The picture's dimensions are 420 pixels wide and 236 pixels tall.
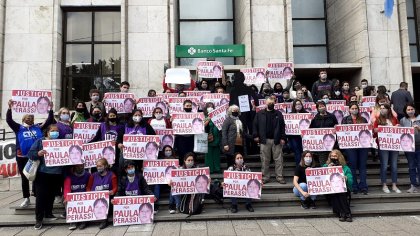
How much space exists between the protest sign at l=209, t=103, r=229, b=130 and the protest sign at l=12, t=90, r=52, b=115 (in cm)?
433

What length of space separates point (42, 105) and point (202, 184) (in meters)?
4.55

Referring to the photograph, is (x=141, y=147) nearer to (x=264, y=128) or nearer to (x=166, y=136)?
(x=166, y=136)

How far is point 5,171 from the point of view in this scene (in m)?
10.5

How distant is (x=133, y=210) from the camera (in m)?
6.87

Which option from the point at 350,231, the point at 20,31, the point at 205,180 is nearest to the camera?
the point at 350,231

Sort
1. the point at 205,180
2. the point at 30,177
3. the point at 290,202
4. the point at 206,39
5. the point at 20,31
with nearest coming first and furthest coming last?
the point at 30,177 → the point at 205,180 → the point at 290,202 → the point at 20,31 → the point at 206,39

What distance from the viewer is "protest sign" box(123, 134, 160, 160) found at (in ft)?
24.8

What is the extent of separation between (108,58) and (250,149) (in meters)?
8.62

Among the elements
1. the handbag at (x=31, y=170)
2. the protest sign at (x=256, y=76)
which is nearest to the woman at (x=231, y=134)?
the protest sign at (x=256, y=76)

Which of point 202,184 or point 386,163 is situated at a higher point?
point 386,163

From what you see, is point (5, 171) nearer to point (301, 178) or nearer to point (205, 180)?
point (205, 180)

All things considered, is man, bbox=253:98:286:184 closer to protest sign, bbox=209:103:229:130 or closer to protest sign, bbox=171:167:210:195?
protest sign, bbox=209:103:229:130

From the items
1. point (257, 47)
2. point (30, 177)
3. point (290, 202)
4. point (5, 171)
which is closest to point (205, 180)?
point (290, 202)

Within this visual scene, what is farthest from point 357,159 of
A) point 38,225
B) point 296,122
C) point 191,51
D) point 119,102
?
point 191,51
